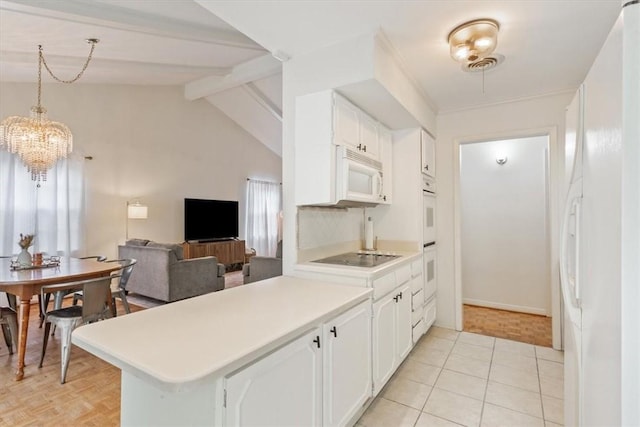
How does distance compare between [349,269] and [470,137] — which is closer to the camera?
[349,269]

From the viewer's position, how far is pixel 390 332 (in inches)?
84.2

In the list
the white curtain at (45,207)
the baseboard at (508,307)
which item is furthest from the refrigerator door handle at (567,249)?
the white curtain at (45,207)

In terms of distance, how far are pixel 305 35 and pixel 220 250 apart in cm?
531

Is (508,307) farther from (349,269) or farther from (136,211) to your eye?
(136,211)

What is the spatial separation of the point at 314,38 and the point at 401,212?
1.73 m

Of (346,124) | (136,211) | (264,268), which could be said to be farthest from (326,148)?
(136,211)

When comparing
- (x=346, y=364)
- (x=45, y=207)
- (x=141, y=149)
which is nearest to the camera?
(x=346, y=364)

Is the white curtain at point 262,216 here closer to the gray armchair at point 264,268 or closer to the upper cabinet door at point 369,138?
the gray armchair at point 264,268

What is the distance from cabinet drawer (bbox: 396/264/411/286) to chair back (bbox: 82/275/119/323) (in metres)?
2.34

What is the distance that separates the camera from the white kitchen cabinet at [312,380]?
1032mm

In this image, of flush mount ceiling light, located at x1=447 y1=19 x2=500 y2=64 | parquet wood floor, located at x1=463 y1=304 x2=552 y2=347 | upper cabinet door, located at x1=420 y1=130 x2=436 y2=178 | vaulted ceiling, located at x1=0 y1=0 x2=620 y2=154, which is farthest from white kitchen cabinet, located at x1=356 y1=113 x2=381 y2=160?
parquet wood floor, located at x1=463 y1=304 x2=552 y2=347

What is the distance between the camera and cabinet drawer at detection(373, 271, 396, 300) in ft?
6.35

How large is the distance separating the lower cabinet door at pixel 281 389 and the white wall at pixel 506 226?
11.3ft

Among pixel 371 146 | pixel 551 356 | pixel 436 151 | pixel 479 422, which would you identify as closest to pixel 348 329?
pixel 479 422
